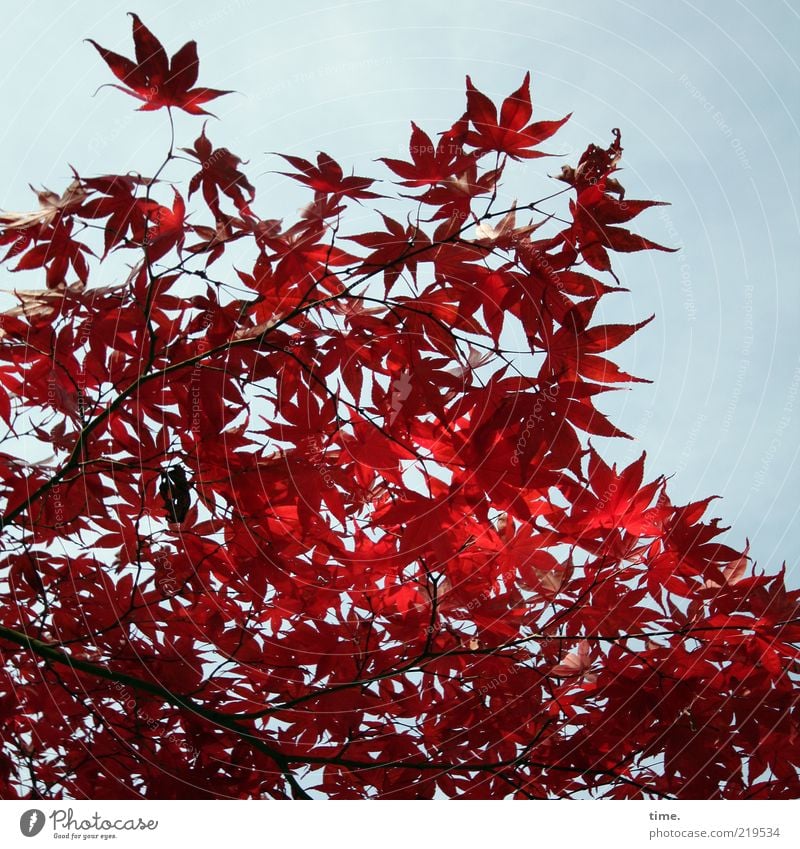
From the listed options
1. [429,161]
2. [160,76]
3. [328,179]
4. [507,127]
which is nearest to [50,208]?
[160,76]

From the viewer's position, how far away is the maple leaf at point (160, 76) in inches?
52.2

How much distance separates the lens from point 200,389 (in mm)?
1433

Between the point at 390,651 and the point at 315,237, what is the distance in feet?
2.76

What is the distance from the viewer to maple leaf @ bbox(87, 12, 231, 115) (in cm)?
133

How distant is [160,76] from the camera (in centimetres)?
137

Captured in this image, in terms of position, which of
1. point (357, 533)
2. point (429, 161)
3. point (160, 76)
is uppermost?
point (160, 76)

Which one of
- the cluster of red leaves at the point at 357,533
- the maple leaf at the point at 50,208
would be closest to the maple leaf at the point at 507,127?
the cluster of red leaves at the point at 357,533

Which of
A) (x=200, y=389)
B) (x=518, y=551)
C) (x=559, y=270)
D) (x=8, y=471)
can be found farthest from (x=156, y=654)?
(x=559, y=270)

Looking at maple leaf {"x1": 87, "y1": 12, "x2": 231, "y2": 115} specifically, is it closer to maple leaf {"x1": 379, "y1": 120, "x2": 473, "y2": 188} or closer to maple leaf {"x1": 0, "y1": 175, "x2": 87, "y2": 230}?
maple leaf {"x1": 0, "y1": 175, "x2": 87, "y2": 230}

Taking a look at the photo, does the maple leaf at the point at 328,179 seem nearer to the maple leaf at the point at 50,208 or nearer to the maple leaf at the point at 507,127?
the maple leaf at the point at 507,127

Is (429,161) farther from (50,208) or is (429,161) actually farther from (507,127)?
(50,208)

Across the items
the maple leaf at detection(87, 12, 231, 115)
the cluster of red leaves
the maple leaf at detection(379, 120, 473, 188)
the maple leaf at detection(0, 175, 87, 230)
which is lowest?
the cluster of red leaves

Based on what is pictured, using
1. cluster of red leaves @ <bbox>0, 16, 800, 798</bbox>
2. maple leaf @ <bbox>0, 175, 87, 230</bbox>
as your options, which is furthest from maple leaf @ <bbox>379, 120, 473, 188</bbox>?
maple leaf @ <bbox>0, 175, 87, 230</bbox>

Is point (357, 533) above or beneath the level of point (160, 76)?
beneath
